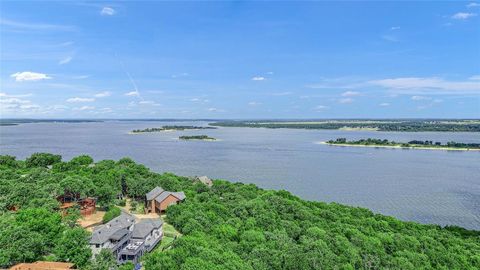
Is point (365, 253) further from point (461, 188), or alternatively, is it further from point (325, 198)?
point (461, 188)

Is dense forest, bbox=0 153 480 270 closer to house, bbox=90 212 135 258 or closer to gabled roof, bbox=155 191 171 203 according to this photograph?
house, bbox=90 212 135 258

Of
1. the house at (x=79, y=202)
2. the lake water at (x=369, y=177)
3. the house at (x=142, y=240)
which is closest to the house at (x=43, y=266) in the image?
the house at (x=142, y=240)

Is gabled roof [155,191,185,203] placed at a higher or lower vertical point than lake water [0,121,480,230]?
higher

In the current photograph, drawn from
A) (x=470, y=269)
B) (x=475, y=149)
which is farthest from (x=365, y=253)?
(x=475, y=149)

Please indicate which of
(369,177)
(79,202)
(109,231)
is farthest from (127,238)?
(369,177)

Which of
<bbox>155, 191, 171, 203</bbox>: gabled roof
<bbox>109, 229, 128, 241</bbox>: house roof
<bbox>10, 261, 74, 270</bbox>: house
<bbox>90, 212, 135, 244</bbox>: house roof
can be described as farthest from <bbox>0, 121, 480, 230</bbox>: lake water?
<bbox>10, 261, 74, 270</bbox>: house

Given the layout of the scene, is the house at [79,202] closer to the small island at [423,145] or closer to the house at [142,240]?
the house at [142,240]
